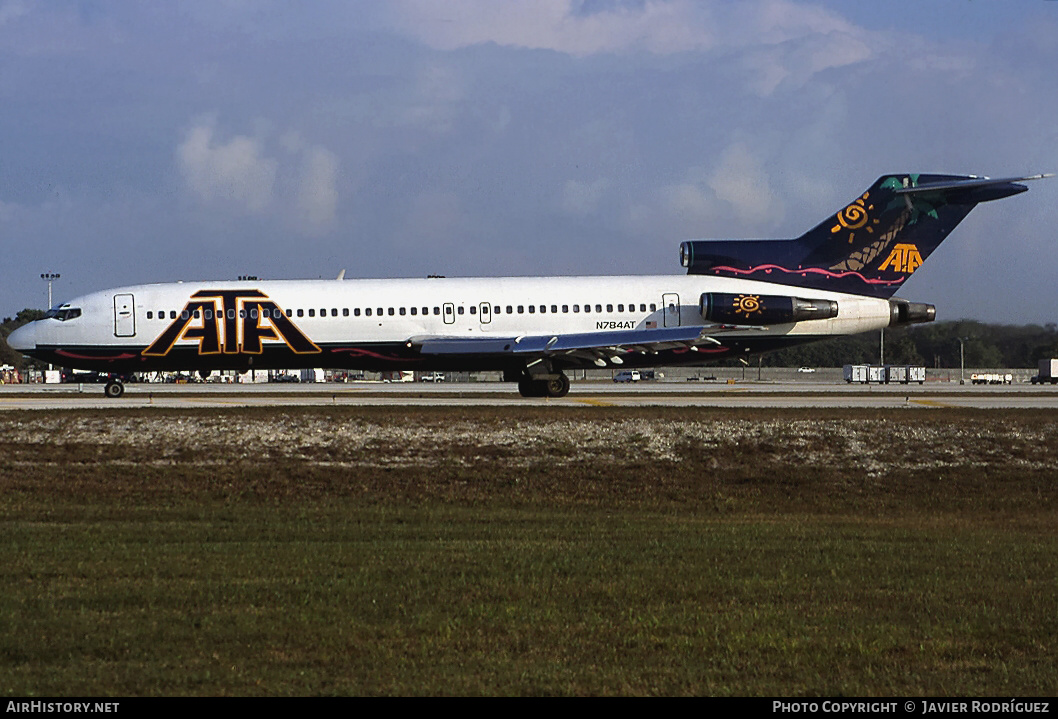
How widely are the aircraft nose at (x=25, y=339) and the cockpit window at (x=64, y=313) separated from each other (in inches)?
31.5

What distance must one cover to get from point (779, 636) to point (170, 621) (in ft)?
16.3

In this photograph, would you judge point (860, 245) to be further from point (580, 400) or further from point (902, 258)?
point (580, 400)

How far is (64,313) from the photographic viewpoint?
37906mm

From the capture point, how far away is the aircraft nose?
38062mm

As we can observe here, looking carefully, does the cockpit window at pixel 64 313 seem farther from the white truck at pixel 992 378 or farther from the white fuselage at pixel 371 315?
the white truck at pixel 992 378

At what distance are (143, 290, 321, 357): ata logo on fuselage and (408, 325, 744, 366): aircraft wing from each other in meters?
4.15

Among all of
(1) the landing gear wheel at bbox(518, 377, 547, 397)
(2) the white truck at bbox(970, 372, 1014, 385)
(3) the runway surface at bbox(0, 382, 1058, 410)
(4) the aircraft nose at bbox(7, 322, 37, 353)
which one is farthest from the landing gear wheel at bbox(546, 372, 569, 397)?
(2) the white truck at bbox(970, 372, 1014, 385)

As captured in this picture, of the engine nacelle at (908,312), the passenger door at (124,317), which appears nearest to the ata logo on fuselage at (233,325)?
the passenger door at (124,317)

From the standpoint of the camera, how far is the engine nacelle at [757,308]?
36.6m

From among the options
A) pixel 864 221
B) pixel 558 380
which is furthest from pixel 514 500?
pixel 864 221

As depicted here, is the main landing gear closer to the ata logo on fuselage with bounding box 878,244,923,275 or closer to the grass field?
the grass field

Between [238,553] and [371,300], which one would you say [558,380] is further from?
[238,553]

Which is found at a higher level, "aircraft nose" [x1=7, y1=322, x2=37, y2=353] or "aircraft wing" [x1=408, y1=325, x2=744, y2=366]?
"aircraft nose" [x1=7, y1=322, x2=37, y2=353]

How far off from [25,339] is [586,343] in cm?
1924
